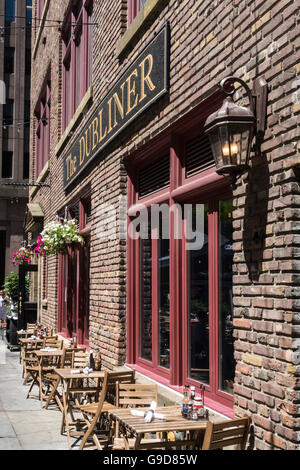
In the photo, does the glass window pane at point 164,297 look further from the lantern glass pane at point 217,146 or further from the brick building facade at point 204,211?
the lantern glass pane at point 217,146

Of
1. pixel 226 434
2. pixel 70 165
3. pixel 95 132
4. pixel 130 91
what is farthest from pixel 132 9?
pixel 226 434


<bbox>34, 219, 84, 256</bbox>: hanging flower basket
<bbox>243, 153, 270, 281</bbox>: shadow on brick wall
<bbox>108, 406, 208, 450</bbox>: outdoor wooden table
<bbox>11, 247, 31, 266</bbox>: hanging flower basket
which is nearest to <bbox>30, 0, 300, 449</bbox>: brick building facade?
<bbox>243, 153, 270, 281</bbox>: shadow on brick wall

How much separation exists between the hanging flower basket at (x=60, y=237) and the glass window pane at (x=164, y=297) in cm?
408

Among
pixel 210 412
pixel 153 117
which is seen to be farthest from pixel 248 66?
pixel 210 412

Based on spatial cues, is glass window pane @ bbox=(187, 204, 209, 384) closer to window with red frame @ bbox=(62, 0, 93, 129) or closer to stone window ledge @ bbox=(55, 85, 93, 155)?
stone window ledge @ bbox=(55, 85, 93, 155)

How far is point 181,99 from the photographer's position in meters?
5.44

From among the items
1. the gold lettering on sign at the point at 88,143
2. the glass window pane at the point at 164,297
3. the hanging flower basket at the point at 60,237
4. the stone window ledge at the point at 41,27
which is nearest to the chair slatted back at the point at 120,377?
the glass window pane at the point at 164,297

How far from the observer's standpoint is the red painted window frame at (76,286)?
10.2 meters

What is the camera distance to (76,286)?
36.7 ft

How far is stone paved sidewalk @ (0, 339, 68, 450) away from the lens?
6258 mm

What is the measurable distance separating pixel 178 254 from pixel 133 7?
3453 mm
